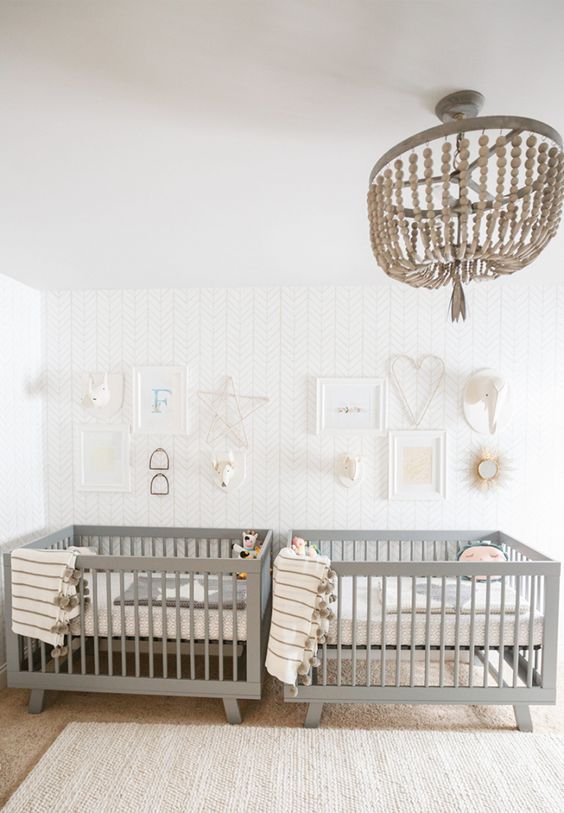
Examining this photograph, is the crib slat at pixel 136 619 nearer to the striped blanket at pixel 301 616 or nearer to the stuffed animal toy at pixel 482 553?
the striped blanket at pixel 301 616

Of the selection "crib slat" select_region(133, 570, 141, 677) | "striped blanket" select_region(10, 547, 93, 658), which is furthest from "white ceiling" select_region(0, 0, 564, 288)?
"crib slat" select_region(133, 570, 141, 677)

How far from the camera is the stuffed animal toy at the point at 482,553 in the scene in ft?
9.43

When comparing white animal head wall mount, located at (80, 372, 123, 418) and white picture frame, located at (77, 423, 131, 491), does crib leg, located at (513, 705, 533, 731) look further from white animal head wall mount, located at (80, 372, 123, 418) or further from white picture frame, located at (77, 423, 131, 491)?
white animal head wall mount, located at (80, 372, 123, 418)

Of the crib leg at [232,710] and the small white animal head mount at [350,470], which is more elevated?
the small white animal head mount at [350,470]

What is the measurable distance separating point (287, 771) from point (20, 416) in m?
2.37

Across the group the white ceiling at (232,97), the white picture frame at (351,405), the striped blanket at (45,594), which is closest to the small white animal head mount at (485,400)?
the white picture frame at (351,405)

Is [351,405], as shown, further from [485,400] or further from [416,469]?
[485,400]

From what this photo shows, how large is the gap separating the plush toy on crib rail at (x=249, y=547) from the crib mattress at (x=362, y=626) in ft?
1.58

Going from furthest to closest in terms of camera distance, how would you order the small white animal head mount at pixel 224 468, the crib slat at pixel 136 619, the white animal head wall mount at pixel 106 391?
the white animal head wall mount at pixel 106 391 → the small white animal head mount at pixel 224 468 → the crib slat at pixel 136 619

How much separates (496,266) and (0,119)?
139cm

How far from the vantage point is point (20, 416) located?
300cm

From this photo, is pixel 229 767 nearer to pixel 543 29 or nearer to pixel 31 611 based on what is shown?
pixel 31 611

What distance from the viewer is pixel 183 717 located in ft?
7.93

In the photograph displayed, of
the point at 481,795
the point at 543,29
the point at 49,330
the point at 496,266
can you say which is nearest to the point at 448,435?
the point at 481,795
